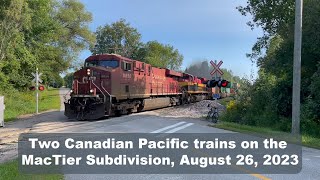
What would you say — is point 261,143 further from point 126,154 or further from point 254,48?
point 254,48

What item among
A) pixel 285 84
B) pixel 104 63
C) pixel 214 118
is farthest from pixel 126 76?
pixel 285 84

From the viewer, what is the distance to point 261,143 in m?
13.8

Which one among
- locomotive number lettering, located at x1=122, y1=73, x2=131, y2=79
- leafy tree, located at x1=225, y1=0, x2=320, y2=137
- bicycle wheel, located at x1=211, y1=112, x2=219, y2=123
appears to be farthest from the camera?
locomotive number lettering, located at x1=122, y1=73, x2=131, y2=79

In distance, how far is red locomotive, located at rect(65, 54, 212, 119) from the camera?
23109 millimetres

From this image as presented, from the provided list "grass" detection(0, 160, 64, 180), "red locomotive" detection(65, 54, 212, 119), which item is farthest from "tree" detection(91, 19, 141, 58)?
"grass" detection(0, 160, 64, 180)

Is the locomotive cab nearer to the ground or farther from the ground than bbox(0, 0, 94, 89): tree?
nearer to the ground

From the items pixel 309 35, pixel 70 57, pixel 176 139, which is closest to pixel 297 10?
pixel 309 35

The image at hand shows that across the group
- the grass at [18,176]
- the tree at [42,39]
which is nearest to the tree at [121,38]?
the tree at [42,39]

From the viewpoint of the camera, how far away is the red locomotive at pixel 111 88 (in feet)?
75.8

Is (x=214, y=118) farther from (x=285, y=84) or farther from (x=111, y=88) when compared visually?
(x=111, y=88)

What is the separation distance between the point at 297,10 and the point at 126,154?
10.4 m

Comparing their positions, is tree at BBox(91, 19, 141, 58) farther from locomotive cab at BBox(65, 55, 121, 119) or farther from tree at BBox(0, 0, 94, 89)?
locomotive cab at BBox(65, 55, 121, 119)

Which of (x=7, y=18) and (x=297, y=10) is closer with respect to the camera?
(x=297, y=10)

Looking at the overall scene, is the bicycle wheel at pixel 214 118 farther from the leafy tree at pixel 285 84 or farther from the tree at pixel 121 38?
the tree at pixel 121 38
